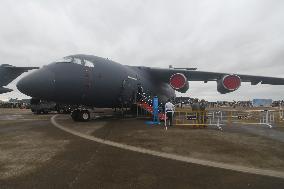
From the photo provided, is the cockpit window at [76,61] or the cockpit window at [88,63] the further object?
the cockpit window at [88,63]

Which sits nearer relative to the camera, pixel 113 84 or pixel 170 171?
pixel 170 171

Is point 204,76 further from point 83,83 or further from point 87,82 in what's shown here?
point 83,83

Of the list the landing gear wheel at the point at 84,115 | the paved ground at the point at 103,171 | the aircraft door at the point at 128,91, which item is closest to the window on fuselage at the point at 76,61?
the landing gear wheel at the point at 84,115

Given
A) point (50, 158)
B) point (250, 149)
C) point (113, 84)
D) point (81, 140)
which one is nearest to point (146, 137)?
point (81, 140)

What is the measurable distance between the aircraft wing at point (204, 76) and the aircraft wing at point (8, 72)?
43.1 ft

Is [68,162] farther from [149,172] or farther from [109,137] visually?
[109,137]

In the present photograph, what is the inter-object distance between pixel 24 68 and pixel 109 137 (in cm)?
2089

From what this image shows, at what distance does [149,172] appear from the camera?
21.0ft

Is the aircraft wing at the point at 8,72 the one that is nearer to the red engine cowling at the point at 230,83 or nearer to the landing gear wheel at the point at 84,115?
the landing gear wheel at the point at 84,115

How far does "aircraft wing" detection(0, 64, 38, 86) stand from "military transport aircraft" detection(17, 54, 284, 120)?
12.5m

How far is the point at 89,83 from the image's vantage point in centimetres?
1683

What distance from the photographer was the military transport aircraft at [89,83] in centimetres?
1538

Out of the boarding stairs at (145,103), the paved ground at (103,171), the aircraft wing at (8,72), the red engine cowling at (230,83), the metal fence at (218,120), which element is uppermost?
the aircraft wing at (8,72)

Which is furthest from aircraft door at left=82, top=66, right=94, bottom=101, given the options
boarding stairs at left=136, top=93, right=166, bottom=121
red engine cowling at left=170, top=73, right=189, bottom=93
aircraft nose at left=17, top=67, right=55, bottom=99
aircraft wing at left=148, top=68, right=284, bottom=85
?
aircraft wing at left=148, top=68, right=284, bottom=85
